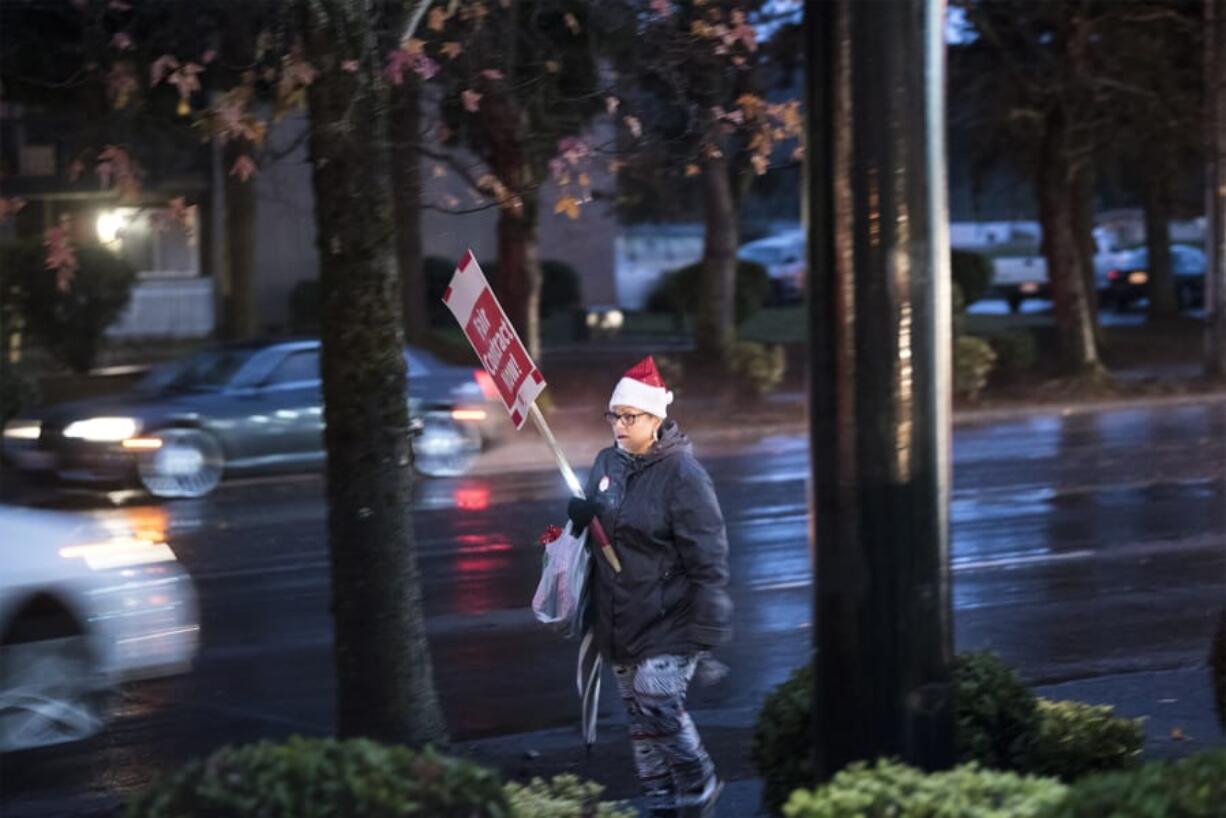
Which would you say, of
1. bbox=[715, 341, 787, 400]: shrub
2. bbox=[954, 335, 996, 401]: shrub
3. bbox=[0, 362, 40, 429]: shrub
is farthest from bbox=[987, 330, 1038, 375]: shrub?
bbox=[0, 362, 40, 429]: shrub

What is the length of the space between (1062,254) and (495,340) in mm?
22551

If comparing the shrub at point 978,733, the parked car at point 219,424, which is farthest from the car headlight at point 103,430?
the shrub at point 978,733

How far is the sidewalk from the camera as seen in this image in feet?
23.9

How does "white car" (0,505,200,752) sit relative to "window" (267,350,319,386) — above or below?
below

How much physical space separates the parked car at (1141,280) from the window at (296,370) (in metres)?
33.2

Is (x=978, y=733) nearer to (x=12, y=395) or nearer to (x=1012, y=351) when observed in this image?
(x=12, y=395)

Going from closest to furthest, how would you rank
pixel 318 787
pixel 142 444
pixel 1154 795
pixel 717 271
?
pixel 1154 795, pixel 318 787, pixel 142 444, pixel 717 271

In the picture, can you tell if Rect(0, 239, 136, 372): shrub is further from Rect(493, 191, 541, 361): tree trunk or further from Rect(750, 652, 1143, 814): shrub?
Rect(750, 652, 1143, 814): shrub

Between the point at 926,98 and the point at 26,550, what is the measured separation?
4.72 metres

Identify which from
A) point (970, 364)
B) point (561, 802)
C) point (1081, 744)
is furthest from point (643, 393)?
point (970, 364)

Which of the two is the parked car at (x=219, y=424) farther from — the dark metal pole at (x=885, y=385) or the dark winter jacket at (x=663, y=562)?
the dark metal pole at (x=885, y=385)

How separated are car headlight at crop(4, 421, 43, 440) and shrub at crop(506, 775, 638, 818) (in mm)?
12110

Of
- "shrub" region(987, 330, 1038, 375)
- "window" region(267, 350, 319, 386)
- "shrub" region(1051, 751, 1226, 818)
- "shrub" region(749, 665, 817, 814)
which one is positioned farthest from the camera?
"shrub" region(987, 330, 1038, 375)

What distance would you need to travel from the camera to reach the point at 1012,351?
27547 mm
